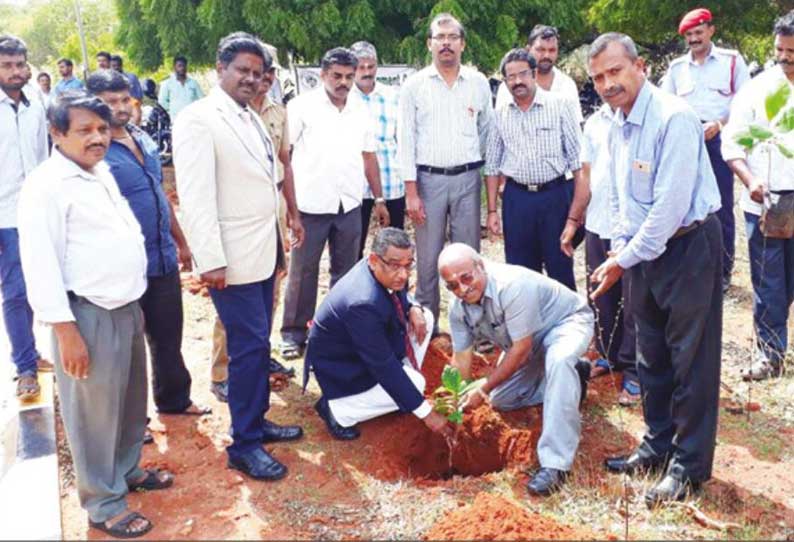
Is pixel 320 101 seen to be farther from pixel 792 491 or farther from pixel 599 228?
pixel 792 491

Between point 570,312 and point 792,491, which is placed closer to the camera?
point 792,491

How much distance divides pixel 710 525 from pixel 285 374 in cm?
269

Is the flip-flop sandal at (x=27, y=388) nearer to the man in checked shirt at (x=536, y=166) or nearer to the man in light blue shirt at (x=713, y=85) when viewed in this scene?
the man in checked shirt at (x=536, y=166)

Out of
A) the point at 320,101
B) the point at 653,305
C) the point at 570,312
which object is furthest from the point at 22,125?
the point at 653,305

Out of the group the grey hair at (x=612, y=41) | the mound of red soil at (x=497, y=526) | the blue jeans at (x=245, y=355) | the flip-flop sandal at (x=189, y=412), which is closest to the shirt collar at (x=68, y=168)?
the blue jeans at (x=245, y=355)

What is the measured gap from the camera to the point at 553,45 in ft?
18.2

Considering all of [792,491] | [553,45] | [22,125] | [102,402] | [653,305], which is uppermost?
[553,45]

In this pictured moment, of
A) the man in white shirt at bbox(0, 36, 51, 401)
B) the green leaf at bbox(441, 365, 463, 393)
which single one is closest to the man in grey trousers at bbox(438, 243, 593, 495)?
A: the green leaf at bbox(441, 365, 463, 393)

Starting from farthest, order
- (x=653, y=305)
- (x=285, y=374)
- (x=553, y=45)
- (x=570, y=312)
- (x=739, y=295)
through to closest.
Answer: (x=739, y=295), (x=553, y=45), (x=285, y=374), (x=570, y=312), (x=653, y=305)

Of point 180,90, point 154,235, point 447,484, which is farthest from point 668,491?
point 180,90

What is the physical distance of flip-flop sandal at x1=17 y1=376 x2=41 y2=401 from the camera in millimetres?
4539

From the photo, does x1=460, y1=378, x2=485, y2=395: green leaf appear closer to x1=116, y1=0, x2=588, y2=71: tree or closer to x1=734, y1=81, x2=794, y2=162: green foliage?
x1=734, y1=81, x2=794, y2=162: green foliage

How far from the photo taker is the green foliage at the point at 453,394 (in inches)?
150

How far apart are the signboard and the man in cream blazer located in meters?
5.06
